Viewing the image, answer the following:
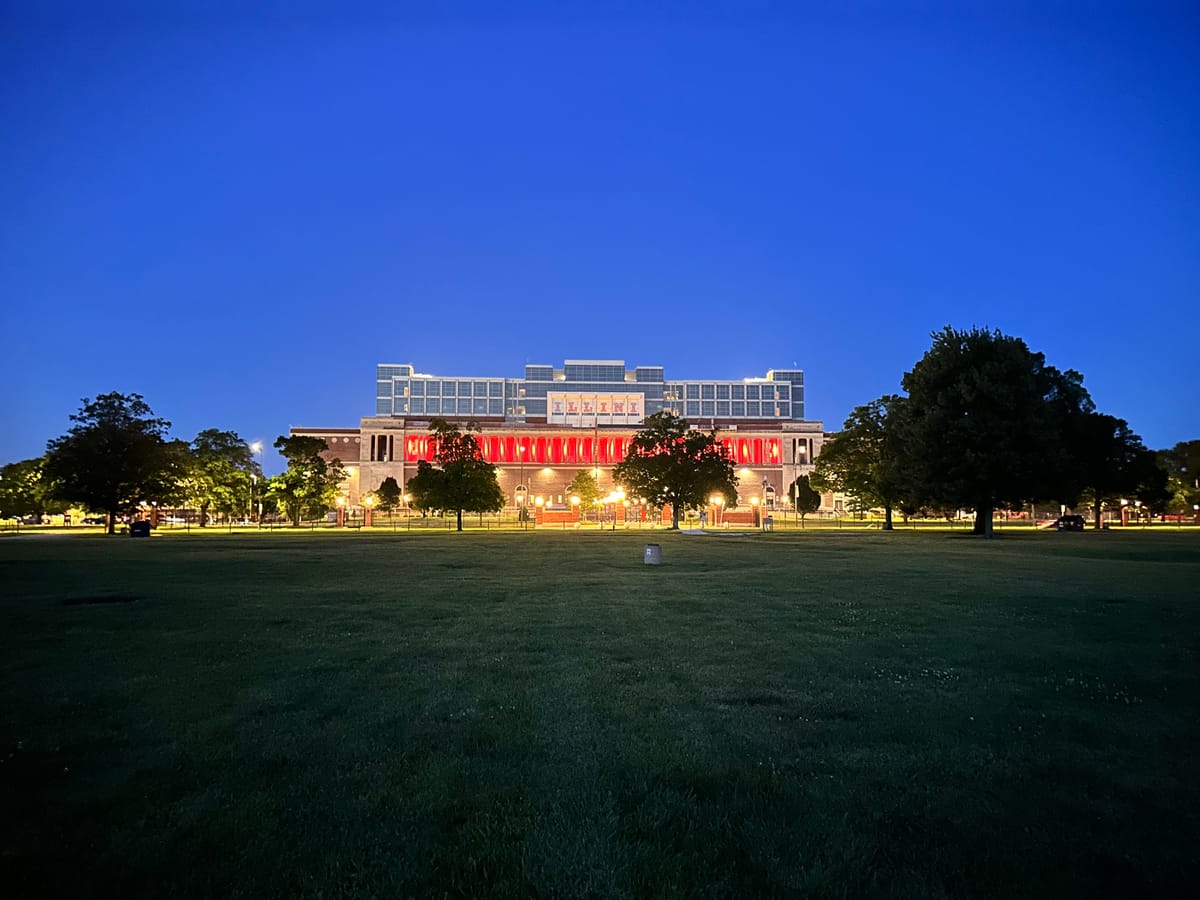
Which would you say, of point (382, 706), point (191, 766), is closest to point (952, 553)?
point (382, 706)

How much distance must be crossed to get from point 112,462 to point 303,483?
49.3 ft

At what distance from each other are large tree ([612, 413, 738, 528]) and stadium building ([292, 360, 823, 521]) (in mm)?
53731

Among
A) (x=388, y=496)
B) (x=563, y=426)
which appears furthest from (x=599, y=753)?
(x=563, y=426)

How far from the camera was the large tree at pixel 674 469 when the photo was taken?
54.4 metres

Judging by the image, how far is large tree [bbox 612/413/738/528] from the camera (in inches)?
2141

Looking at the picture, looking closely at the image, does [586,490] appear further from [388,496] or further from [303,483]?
[303,483]

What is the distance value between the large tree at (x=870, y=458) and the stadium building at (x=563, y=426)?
44.1 meters

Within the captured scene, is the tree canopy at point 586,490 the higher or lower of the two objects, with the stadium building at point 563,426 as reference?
lower

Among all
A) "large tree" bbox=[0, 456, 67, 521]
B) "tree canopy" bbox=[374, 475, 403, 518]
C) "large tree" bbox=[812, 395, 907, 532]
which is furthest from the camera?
"tree canopy" bbox=[374, 475, 403, 518]

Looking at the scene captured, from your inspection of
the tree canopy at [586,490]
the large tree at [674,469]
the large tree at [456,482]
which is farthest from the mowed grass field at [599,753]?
the tree canopy at [586,490]

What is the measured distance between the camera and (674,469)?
2136 inches

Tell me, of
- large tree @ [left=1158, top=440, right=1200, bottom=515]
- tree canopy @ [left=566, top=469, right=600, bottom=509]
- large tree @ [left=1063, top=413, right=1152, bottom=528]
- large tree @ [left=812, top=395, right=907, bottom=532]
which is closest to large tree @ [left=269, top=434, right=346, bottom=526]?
tree canopy @ [left=566, top=469, right=600, bottom=509]

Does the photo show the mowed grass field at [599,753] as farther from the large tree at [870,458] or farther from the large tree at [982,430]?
the large tree at [870,458]

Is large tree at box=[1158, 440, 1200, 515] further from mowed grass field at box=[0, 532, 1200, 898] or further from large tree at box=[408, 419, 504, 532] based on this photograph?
mowed grass field at box=[0, 532, 1200, 898]
